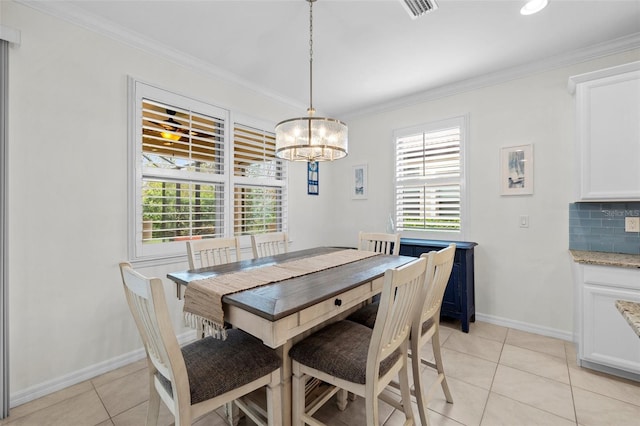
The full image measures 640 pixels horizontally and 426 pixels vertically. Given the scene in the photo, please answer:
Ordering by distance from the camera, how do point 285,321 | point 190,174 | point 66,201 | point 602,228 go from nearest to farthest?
point 285,321 → point 66,201 → point 602,228 → point 190,174

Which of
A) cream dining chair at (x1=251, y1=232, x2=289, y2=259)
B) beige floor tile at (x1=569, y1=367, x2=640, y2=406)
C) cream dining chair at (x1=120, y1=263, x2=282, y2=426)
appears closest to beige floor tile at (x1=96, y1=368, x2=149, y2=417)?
cream dining chair at (x1=120, y1=263, x2=282, y2=426)

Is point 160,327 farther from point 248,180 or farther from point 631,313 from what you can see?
point 248,180

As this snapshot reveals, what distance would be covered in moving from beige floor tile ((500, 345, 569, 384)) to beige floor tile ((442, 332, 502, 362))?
0.21 ft

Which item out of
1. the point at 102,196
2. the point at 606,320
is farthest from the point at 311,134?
the point at 606,320

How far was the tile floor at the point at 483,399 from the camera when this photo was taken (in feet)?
5.71

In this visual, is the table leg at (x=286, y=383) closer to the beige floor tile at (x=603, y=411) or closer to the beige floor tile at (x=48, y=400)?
the beige floor tile at (x=48, y=400)

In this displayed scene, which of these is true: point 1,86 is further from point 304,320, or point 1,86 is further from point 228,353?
point 304,320

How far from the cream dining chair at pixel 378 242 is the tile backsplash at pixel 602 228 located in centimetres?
164

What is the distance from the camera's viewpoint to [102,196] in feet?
7.44

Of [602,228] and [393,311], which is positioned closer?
[393,311]

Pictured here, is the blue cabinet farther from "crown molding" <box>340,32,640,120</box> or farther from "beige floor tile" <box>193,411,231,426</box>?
"beige floor tile" <box>193,411,231,426</box>

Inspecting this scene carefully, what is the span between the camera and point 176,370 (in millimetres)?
1126

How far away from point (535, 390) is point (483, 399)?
42 centimetres

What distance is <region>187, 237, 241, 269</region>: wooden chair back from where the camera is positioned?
7.20ft
